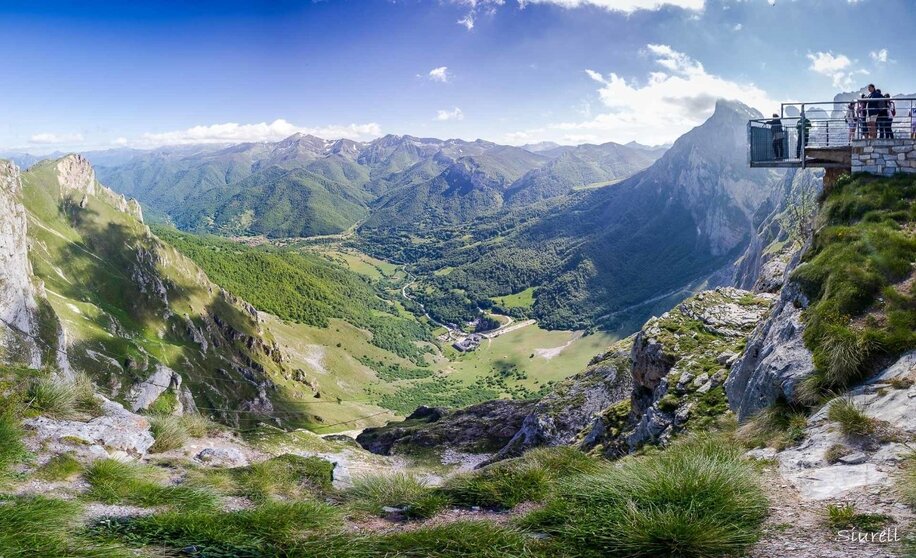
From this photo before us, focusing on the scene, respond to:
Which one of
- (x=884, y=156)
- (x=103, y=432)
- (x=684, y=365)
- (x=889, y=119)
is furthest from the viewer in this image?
(x=684, y=365)

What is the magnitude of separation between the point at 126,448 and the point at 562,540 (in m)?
13.5

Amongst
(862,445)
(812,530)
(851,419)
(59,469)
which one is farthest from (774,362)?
(59,469)

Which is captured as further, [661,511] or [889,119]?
[889,119]

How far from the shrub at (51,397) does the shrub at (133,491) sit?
527 cm

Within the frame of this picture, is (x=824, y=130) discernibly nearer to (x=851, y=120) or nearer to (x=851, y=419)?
(x=851, y=120)

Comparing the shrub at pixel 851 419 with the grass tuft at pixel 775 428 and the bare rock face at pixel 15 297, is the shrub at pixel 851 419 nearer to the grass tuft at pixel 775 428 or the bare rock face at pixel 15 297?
the grass tuft at pixel 775 428

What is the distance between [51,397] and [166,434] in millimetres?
3302

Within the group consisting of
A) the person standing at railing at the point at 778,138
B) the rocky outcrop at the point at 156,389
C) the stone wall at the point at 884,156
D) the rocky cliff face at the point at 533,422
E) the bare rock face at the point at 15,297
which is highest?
the person standing at railing at the point at 778,138

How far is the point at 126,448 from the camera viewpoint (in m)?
14.4

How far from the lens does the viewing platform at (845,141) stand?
673 inches

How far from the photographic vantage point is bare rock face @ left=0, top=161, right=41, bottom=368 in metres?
65.8

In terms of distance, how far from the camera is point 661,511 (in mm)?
6754

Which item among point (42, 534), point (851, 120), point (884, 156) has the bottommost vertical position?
point (42, 534)

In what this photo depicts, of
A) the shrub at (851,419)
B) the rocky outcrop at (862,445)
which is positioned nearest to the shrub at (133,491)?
the rocky outcrop at (862,445)
